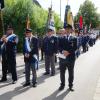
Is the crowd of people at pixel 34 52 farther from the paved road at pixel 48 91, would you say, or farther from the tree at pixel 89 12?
the tree at pixel 89 12

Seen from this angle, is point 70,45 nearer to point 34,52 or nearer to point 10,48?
point 34,52

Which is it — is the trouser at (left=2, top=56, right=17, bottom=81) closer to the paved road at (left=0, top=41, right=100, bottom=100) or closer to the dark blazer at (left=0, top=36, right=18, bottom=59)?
the dark blazer at (left=0, top=36, right=18, bottom=59)

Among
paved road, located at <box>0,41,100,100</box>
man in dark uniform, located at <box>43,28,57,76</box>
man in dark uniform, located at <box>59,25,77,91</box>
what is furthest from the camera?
man in dark uniform, located at <box>43,28,57,76</box>

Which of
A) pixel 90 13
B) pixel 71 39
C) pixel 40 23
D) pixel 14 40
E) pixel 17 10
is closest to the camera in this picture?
pixel 71 39

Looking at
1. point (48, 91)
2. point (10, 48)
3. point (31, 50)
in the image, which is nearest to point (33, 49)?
point (31, 50)

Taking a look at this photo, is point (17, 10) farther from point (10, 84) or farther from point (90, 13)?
point (90, 13)

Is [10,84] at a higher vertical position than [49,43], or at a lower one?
lower

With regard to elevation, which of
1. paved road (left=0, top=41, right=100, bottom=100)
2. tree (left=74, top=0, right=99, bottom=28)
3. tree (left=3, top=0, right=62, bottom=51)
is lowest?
paved road (left=0, top=41, right=100, bottom=100)

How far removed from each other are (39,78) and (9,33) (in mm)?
2529

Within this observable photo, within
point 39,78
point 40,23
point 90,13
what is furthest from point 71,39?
point 90,13

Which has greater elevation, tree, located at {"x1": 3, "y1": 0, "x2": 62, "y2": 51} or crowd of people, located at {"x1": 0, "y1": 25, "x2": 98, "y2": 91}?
tree, located at {"x1": 3, "y1": 0, "x2": 62, "y2": 51}

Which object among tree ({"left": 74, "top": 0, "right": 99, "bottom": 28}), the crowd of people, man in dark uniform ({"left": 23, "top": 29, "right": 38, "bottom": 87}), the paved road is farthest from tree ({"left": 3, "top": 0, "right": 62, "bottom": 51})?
tree ({"left": 74, "top": 0, "right": 99, "bottom": 28})

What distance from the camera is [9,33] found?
11.8 meters

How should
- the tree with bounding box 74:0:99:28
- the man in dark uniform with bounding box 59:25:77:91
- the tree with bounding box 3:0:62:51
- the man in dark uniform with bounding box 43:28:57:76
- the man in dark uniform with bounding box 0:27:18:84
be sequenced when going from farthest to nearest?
1. the tree with bounding box 74:0:99:28
2. the tree with bounding box 3:0:62:51
3. the man in dark uniform with bounding box 43:28:57:76
4. the man in dark uniform with bounding box 0:27:18:84
5. the man in dark uniform with bounding box 59:25:77:91
